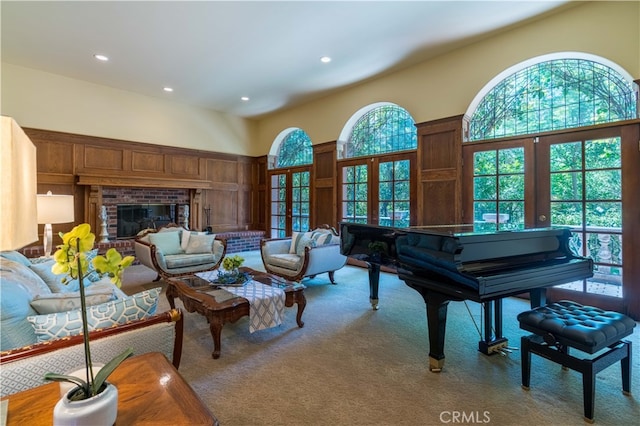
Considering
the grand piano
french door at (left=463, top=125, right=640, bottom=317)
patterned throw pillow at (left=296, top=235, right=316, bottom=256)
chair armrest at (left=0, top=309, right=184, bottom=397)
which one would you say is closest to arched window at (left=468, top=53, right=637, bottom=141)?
french door at (left=463, top=125, right=640, bottom=317)

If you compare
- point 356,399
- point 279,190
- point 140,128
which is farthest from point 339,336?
point 140,128

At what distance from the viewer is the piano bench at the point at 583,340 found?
177 cm

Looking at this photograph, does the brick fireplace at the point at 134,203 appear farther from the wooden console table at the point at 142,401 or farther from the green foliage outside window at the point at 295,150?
the wooden console table at the point at 142,401

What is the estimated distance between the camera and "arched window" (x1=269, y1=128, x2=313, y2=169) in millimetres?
7473

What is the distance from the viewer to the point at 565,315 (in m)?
2.10

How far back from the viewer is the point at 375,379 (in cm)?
221

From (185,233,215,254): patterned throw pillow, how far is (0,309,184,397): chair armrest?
3.32 m

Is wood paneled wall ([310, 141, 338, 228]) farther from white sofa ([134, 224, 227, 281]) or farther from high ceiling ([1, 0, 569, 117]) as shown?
white sofa ([134, 224, 227, 281])

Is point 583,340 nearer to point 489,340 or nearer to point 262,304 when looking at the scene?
point 489,340

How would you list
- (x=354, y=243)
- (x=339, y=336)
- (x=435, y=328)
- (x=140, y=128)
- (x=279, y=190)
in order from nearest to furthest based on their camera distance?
(x=435, y=328), (x=339, y=336), (x=354, y=243), (x=140, y=128), (x=279, y=190)

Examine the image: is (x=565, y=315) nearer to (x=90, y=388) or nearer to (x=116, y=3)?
(x=90, y=388)

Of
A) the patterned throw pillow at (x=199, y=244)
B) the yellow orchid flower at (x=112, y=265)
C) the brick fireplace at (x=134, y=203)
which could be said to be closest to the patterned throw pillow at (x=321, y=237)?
the patterned throw pillow at (x=199, y=244)

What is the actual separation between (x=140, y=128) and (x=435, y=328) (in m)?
7.04

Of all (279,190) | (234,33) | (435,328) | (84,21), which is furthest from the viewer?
(279,190)
